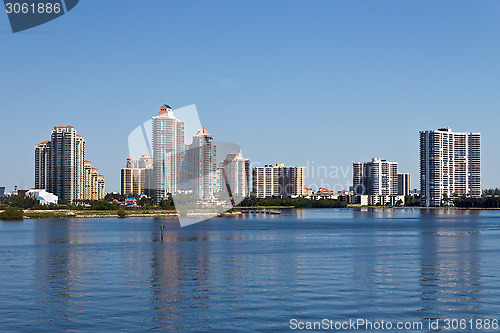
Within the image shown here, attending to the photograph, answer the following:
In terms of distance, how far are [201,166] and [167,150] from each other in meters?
29.3

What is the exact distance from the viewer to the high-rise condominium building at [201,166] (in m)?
129

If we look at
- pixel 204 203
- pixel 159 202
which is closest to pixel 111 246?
pixel 204 203

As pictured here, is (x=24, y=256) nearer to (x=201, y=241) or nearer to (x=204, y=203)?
(x=201, y=241)

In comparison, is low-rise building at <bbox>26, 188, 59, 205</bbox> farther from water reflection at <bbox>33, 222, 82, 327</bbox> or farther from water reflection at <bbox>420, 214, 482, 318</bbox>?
water reflection at <bbox>420, 214, 482, 318</bbox>

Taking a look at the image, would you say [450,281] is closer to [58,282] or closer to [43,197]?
[58,282]

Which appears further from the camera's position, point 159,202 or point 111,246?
point 159,202

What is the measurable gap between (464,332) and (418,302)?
16.0ft

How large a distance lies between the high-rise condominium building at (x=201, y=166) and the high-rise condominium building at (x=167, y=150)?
108 inches

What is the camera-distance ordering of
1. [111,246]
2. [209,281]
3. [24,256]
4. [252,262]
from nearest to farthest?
[209,281], [252,262], [24,256], [111,246]

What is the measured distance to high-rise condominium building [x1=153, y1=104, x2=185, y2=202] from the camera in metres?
82.1

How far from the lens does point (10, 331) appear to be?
69.7ft

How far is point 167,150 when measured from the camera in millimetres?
116562

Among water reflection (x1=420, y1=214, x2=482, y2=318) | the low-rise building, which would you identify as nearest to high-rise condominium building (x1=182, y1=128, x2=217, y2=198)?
the low-rise building

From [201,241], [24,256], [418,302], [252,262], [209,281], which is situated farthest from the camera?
[201,241]
